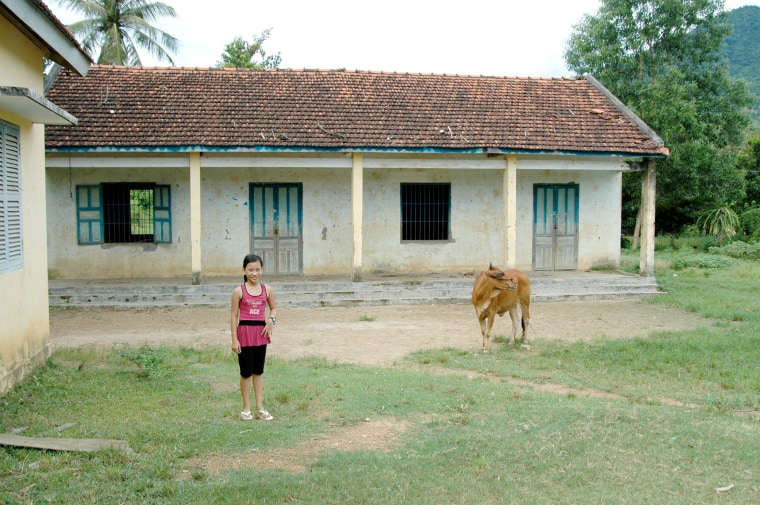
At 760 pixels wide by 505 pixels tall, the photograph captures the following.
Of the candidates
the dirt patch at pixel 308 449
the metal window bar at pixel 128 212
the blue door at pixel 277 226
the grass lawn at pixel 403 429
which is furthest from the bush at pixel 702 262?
the dirt patch at pixel 308 449

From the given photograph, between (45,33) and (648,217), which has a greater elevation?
(45,33)

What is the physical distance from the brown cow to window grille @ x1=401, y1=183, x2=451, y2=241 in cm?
655

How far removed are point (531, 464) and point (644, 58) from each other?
21467 mm

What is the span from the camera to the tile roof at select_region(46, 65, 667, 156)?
13648 millimetres

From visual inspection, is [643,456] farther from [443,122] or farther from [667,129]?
[667,129]

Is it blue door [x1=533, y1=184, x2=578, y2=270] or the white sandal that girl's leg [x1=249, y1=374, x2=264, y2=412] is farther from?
blue door [x1=533, y1=184, x2=578, y2=270]

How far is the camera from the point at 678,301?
13461 millimetres

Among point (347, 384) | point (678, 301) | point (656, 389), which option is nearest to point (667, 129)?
point (678, 301)

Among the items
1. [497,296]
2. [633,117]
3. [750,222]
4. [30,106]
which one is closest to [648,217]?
[633,117]

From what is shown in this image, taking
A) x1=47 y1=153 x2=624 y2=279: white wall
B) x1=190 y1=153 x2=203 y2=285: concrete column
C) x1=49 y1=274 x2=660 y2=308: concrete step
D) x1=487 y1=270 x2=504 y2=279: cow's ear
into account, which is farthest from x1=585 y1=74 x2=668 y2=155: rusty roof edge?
x1=190 y1=153 x2=203 y2=285: concrete column

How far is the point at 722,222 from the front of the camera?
22.4 meters

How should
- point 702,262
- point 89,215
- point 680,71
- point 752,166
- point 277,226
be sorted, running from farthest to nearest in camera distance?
point 752,166, point 680,71, point 702,262, point 277,226, point 89,215

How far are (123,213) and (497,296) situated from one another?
935 cm

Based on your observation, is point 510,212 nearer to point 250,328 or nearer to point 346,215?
point 346,215
